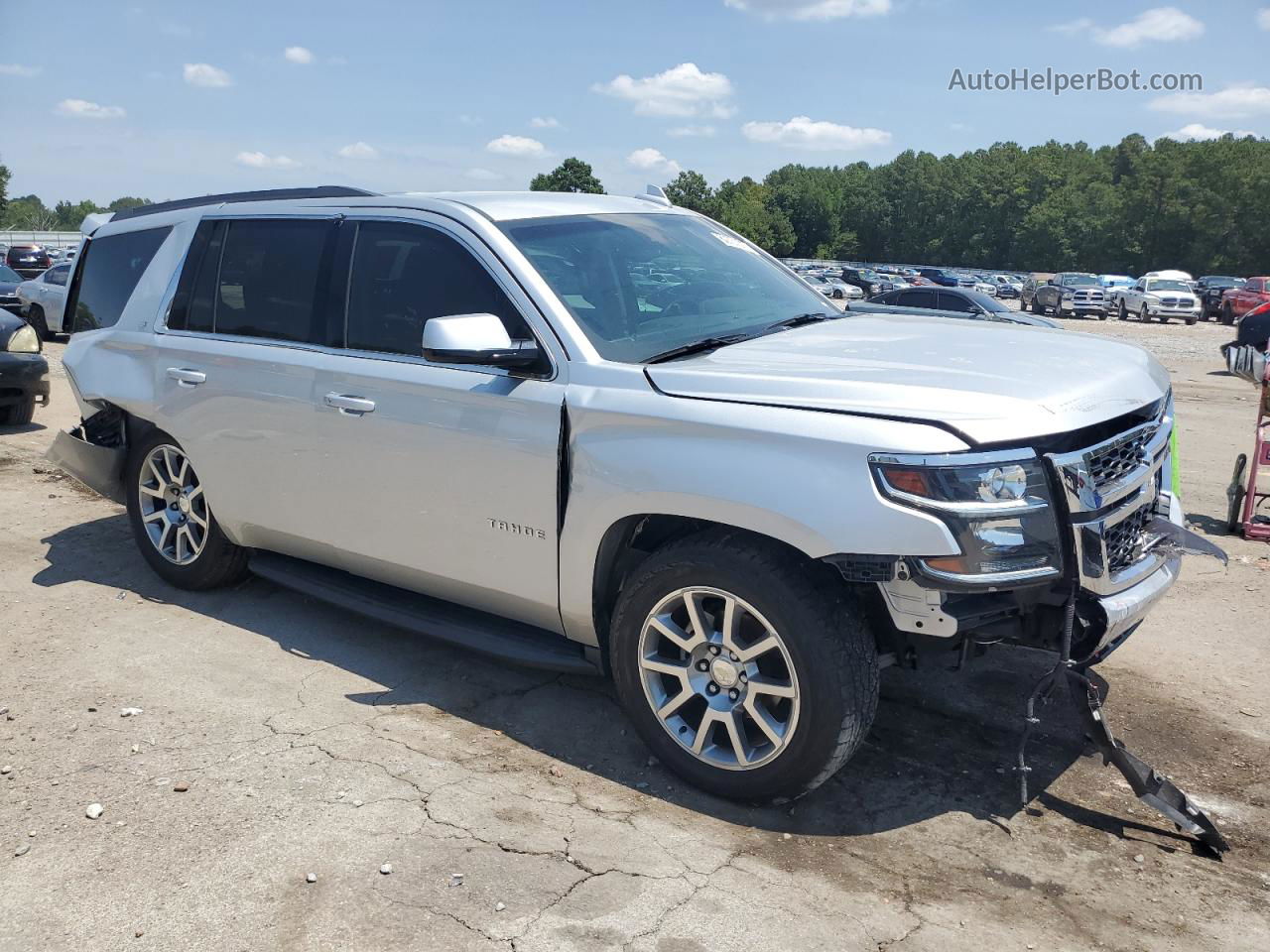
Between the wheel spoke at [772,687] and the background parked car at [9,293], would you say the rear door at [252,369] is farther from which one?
the background parked car at [9,293]

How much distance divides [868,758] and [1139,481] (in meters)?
1.35

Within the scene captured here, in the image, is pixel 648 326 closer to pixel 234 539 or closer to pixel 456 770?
pixel 456 770

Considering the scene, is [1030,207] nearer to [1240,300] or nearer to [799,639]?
[1240,300]

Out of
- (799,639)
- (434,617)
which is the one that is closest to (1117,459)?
(799,639)

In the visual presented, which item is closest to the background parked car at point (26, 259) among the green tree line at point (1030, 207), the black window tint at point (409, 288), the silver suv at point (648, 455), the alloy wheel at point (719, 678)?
the silver suv at point (648, 455)

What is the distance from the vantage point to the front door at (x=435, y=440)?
12.8 ft

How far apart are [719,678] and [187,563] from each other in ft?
10.8

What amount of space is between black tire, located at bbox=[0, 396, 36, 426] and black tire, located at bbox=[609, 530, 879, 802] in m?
9.06

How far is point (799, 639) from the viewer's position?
3260 mm

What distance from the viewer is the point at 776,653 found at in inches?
134

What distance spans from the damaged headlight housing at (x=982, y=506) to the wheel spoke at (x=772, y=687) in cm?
59

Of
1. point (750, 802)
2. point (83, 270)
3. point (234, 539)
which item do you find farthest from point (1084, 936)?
point (83, 270)

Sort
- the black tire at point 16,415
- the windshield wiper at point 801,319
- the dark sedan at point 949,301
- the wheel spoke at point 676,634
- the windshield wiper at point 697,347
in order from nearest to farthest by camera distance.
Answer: the wheel spoke at point 676,634
the windshield wiper at point 697,347
the windshield wiper at point 801,319
the black tire at point 16,415
the dark sedan at point 949,301

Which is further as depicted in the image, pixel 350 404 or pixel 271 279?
pixel 271 279
